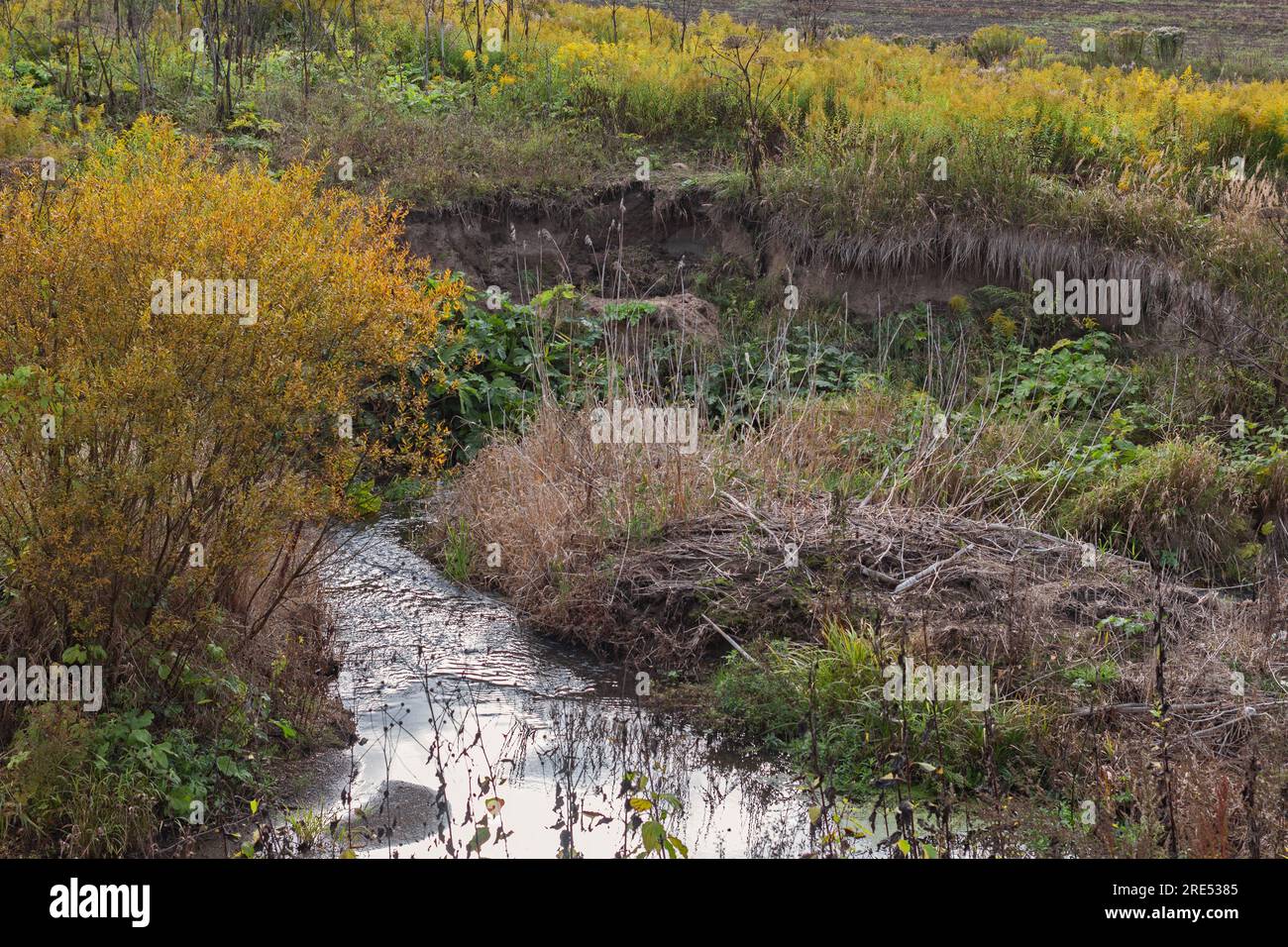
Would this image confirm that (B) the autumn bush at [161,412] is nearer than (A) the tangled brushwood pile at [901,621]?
Yes

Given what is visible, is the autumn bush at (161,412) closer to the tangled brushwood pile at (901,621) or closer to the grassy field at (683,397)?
the grassy field at (683,397)

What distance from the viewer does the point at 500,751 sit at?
5.57 metres

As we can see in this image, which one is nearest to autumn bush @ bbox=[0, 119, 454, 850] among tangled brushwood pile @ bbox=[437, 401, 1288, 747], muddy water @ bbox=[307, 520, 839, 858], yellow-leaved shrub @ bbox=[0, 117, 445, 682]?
yellow-leaved shrub @ bbox=[0, 117, 445, 682]

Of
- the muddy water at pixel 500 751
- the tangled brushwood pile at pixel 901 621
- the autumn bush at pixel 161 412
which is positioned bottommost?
the muddy water at pixel 500 751

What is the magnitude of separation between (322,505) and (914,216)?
7417 millimetres

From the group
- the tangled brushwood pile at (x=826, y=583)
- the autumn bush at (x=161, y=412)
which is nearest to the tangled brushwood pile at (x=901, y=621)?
the tangled brushwood pile at (x=826, y=583)

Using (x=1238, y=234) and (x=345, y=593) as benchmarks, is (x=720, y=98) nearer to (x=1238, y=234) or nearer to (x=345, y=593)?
(x=1238, y=234)

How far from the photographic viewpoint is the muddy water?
188 inches

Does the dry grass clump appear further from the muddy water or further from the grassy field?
the muddy water

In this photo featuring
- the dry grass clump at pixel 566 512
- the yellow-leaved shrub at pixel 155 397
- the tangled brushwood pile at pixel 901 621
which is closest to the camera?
the yellow-leaved shrub at pixel 155 397

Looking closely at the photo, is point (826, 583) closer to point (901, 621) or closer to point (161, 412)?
point (901, 621)

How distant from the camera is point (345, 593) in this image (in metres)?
7.32

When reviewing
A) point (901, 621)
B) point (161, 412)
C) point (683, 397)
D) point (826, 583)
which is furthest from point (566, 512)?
point (161, 412)

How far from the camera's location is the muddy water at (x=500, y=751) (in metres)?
4.77
